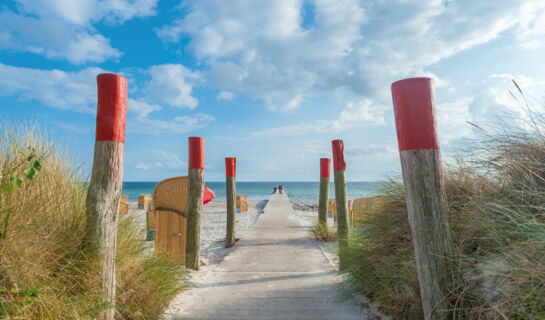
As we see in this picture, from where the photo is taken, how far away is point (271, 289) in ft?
14.5

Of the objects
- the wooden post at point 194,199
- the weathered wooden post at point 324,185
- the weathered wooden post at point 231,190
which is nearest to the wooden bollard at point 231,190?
the weathered wooden post at point 231,190

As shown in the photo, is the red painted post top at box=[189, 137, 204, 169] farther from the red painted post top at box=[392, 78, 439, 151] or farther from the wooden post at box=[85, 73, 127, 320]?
the red painted post top at box=[392, 78, 439, 151]

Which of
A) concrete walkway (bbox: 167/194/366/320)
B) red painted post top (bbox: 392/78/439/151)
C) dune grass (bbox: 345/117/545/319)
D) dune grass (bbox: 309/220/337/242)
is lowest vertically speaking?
concrete walkway (bbox: 167/194/366/320)

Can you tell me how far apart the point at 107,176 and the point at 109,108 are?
0.66m

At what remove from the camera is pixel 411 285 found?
2750 mm

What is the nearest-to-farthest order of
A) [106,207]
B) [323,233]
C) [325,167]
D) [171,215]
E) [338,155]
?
[106,207] < [171,215] < [338,155] < [323,233] < [325,167]

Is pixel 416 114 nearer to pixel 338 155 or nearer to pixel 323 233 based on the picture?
pixel 338 155

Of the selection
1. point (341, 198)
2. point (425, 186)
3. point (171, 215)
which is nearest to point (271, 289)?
point (341, 198)

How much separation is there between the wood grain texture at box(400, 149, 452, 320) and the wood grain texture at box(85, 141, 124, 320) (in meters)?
2.60

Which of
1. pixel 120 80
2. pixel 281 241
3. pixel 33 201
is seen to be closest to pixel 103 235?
pixel 33 201

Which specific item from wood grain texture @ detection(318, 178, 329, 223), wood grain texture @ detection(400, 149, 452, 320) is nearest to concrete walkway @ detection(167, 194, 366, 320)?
wood grain texture @ detection(400, 149, 452, 320)

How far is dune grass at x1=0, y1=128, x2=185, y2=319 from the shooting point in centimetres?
206

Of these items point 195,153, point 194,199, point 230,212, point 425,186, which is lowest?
point 230,212

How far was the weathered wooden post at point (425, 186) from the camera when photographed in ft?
7.56
